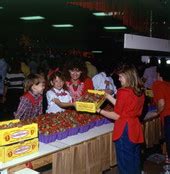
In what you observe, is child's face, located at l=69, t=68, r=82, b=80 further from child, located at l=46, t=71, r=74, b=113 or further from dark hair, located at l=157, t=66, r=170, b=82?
dark hair, located at l=157, t=66, r=170, b=82

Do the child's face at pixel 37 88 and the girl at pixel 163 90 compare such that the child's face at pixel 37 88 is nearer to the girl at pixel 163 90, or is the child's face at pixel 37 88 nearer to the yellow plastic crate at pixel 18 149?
the yellow plastic crate at pixel 18 149

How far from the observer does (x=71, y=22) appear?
40.7 ft

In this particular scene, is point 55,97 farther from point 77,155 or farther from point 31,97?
point 77,155

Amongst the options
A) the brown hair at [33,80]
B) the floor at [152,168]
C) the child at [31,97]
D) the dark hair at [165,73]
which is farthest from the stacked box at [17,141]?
the floor at [152,168]

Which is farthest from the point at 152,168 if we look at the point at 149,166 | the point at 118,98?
the point at 118,98

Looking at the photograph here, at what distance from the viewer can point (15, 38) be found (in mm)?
14508

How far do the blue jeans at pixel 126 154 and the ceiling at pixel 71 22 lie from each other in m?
2.40

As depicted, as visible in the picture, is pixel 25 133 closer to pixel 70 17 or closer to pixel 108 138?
pixel 108 138

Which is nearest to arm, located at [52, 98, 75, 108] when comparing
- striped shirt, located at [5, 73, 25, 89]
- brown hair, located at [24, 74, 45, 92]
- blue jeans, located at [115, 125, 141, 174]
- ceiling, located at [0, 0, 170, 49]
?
brown hair, located at [24, 74, 45, 92]

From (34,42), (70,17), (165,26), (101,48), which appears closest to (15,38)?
(34,42)

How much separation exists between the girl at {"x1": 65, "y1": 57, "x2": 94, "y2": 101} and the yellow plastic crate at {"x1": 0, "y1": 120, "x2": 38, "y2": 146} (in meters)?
1.59

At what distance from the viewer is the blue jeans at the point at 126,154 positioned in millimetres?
3635

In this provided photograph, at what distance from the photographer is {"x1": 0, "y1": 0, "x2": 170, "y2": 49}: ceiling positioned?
6320 mm

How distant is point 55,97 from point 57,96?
0.03m
